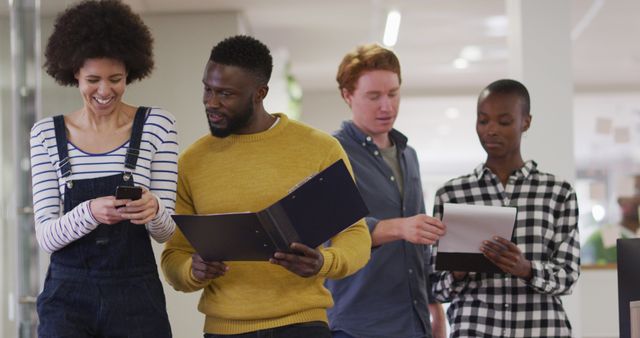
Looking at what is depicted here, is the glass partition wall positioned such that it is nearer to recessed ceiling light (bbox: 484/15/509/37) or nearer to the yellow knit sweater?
the yellow knit sweater

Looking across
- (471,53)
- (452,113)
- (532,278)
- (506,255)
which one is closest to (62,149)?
(506,255)

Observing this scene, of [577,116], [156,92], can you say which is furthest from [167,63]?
[577,116]

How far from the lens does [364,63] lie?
2992 millimetres

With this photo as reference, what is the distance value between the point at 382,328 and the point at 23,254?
2200 millimetres

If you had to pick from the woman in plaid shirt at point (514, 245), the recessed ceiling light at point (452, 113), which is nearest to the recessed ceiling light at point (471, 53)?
the recessed ceiling light at point (452, 113)

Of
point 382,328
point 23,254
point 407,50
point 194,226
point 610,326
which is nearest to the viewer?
point 194,226

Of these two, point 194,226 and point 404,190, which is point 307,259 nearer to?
point 194,226

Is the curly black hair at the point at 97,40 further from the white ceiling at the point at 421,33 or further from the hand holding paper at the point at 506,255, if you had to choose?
the white ceiling at the point at 421,33

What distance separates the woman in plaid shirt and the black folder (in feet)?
1.86

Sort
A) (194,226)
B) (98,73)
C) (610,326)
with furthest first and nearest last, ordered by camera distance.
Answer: (610,326), (98,73), (194,226)

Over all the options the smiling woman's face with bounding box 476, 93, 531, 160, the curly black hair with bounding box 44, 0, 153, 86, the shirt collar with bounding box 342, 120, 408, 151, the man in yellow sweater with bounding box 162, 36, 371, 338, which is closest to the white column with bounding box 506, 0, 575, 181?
the shirt collar with bounding box 342, 120, 408, 151

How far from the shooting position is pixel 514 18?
4496 mm

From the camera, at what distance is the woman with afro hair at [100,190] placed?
2.07 m

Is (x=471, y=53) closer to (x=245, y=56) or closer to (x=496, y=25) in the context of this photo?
(x=496, y=25)
